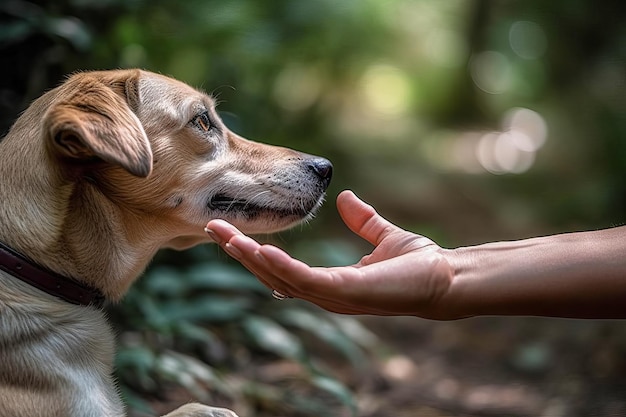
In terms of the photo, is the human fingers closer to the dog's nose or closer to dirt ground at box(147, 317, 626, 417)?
the dog's nose

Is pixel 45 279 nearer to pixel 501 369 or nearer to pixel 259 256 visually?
pixel 259 256

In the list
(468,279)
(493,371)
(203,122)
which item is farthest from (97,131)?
(493,371)

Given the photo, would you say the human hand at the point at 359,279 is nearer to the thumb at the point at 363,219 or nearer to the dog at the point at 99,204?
the thumb at the point at 363,219

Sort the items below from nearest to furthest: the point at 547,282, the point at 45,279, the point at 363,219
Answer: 1. the point at 547,282
2. the point at 45,279
3. the point at 363,219

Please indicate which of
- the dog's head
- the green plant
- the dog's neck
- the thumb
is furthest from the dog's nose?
the green plant

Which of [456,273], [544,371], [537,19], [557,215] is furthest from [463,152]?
[456,273]

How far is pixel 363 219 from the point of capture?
10.2 feet

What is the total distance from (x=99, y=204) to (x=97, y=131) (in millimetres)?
461

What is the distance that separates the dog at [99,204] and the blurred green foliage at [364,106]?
1.31 metres

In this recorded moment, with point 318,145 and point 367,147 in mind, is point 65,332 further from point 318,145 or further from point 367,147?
point 367,147

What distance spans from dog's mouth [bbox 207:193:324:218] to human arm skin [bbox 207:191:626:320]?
0.61m

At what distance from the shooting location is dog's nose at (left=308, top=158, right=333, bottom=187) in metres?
3.44

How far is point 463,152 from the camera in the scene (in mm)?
13727

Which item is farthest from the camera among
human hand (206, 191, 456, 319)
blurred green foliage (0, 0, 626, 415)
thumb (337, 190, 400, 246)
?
blurred green foliage (0, 0, 626, 415)
